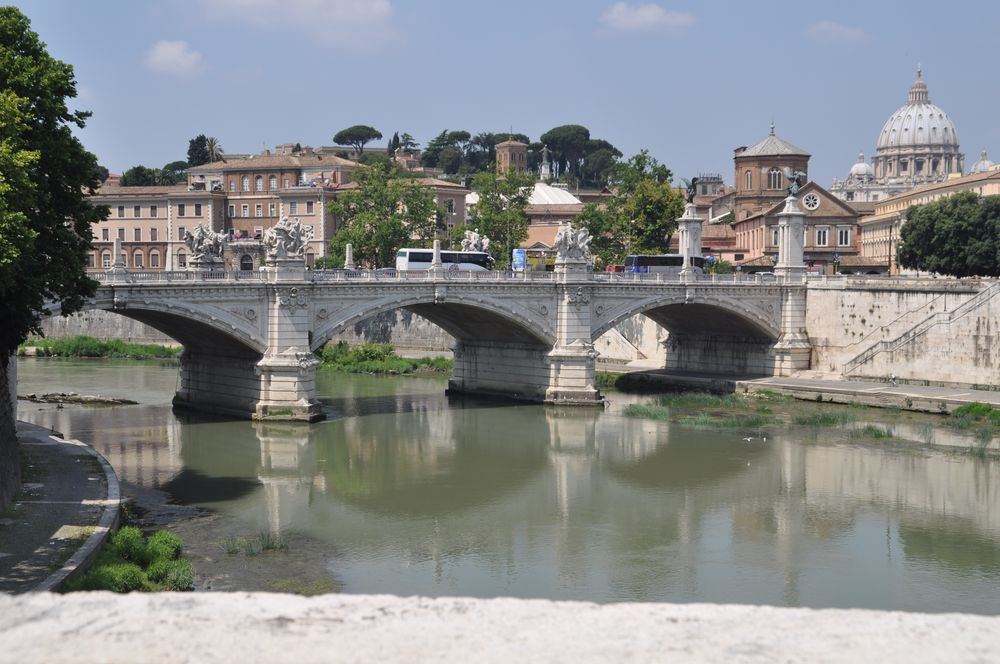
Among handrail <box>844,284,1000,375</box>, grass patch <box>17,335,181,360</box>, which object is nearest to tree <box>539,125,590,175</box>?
grass patch <box>17,335,181,360</box>

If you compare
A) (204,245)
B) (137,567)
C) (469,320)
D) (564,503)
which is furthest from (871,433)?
(137,567)

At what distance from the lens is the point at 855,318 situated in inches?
1720

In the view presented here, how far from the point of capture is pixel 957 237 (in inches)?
2269

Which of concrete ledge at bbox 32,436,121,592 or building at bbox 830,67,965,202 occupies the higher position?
building at bbox 830,67,965,202

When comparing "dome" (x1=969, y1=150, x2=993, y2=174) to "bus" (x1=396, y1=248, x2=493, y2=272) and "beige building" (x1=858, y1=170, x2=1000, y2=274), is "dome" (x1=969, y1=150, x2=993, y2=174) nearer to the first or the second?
"beige building" (x1=858, y1=170, x2=1000, y2=274)

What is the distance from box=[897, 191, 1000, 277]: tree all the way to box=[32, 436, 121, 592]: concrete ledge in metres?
46.0

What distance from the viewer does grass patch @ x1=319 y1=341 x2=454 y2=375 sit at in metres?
50.6

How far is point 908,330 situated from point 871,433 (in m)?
9.51

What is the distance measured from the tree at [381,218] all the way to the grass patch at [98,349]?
10.8 m

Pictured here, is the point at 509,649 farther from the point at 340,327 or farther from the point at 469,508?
the point at 340,327

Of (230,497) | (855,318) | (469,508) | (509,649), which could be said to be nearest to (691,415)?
(855,318)

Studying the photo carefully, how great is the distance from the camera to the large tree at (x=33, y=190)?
19.1 meters

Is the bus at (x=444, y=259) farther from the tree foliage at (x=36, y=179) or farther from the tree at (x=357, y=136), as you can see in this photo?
the tree at (x=357, y=136)

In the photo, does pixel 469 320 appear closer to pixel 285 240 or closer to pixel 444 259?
pixel 444 259
